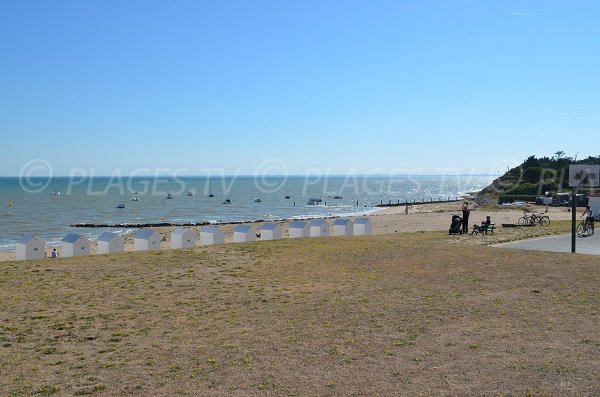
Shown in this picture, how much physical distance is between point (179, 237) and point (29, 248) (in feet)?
21.4

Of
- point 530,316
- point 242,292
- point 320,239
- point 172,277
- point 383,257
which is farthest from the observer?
point 320,239

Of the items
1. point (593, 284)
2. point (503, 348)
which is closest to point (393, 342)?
point (503, 348)

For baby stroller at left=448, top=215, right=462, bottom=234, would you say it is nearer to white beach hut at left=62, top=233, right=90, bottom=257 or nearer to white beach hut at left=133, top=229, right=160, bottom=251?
white beach hut at left=133, top=229, right=160, bottom=251

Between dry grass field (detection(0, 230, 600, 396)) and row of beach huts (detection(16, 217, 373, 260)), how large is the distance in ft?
15.7

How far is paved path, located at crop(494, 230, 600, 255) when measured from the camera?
63.6 feet

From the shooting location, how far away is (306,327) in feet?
32.7

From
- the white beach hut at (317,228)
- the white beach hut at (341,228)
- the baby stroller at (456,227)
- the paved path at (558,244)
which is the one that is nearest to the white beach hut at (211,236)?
the white beach hut at (317,228)

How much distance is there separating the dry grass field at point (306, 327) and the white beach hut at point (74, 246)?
16.1 ft

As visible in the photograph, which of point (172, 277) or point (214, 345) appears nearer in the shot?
point (214, 345)

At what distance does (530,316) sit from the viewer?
10430mm

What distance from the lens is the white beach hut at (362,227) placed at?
97.3 feet

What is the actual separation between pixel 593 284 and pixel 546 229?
45.8 feet

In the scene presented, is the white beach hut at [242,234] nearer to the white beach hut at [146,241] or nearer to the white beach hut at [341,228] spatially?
the white beach hut at [146,241]

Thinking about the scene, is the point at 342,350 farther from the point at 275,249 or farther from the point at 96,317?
the point at 275,249
